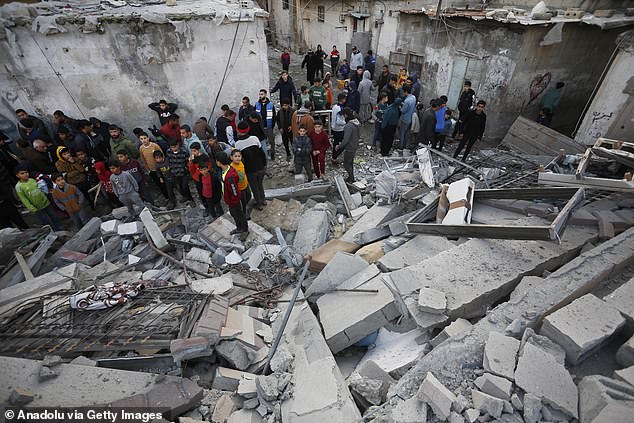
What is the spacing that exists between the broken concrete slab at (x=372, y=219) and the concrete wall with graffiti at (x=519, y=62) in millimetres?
6270

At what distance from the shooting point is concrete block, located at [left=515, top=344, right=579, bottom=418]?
2.35 meters

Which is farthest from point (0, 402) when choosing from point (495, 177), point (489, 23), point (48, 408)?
point (489, 23)

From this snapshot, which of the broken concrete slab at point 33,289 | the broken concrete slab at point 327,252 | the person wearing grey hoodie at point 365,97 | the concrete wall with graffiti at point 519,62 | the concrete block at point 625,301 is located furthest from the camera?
the person wearing grey hoodie at point 365,97

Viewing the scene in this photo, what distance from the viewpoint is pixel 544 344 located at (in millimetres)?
2746

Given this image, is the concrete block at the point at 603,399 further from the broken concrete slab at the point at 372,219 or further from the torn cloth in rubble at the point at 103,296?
the torn cloth in rubble at the point at 103,296

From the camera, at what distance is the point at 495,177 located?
6656mm

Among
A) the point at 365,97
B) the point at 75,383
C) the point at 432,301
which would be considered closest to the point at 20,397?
the point at 75,383

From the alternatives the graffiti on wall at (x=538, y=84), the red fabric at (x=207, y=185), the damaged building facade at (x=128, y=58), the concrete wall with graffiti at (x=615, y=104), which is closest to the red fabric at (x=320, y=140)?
the red fabric at (x=207, y=185)

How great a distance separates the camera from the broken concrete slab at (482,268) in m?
3.73

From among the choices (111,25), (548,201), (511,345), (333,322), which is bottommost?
(333,322)

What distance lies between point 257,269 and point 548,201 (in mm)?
4981

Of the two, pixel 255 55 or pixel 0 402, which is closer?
pixel 0 402

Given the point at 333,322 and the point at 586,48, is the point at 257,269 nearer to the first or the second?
the point at 333,322

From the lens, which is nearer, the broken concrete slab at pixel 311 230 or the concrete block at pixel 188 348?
the concrete block at pixel 188 348
